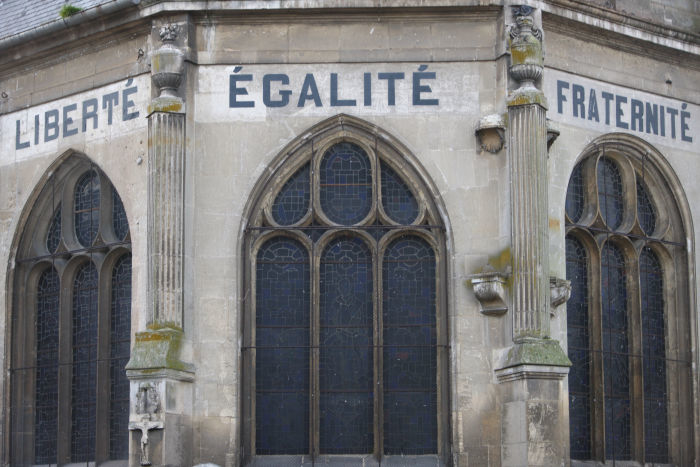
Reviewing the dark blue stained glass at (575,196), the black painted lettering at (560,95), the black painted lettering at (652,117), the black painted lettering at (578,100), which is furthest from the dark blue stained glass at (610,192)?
the black painted lettering at (560,95)

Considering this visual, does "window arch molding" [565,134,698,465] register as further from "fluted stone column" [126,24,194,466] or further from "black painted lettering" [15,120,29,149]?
"black painted lettering" [15,120,29,149]

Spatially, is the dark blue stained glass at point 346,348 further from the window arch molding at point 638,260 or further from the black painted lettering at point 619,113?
the black painted lettering at point 619,113

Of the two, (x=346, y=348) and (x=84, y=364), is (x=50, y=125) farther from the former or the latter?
(x=346, y=348)

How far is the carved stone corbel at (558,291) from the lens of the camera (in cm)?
2648

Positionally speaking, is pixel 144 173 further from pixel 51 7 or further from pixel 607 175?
pixel 607 175

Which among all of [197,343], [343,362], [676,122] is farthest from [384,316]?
[676,122]

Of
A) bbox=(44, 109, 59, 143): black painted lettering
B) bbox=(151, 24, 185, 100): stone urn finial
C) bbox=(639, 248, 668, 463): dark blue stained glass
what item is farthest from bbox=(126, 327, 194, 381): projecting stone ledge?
bbox=(639, 248, 668, 463): dark blue stained glass

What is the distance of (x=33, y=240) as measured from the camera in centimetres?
2983

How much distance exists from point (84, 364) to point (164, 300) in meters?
3.57

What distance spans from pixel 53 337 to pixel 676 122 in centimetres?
1232

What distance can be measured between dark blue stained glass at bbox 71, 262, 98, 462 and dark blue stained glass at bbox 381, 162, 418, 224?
5.73 meters

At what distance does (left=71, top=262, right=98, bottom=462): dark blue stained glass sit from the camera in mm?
28562

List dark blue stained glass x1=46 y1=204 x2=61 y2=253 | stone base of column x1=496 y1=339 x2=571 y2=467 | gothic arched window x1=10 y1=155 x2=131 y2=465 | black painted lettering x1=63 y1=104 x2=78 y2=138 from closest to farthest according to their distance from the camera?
stone base of column x1=496 y1=339 x2=571 y2=467 → gothic arched window x1=10 y1=155 x2=131 y2=465 → black painted lettering x1=63 y1=104 x2=78 y2=138 → dark blue stained glass x1=46 y1=204 x2=61 y2=253

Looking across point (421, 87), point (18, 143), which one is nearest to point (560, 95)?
point (421, 87)
